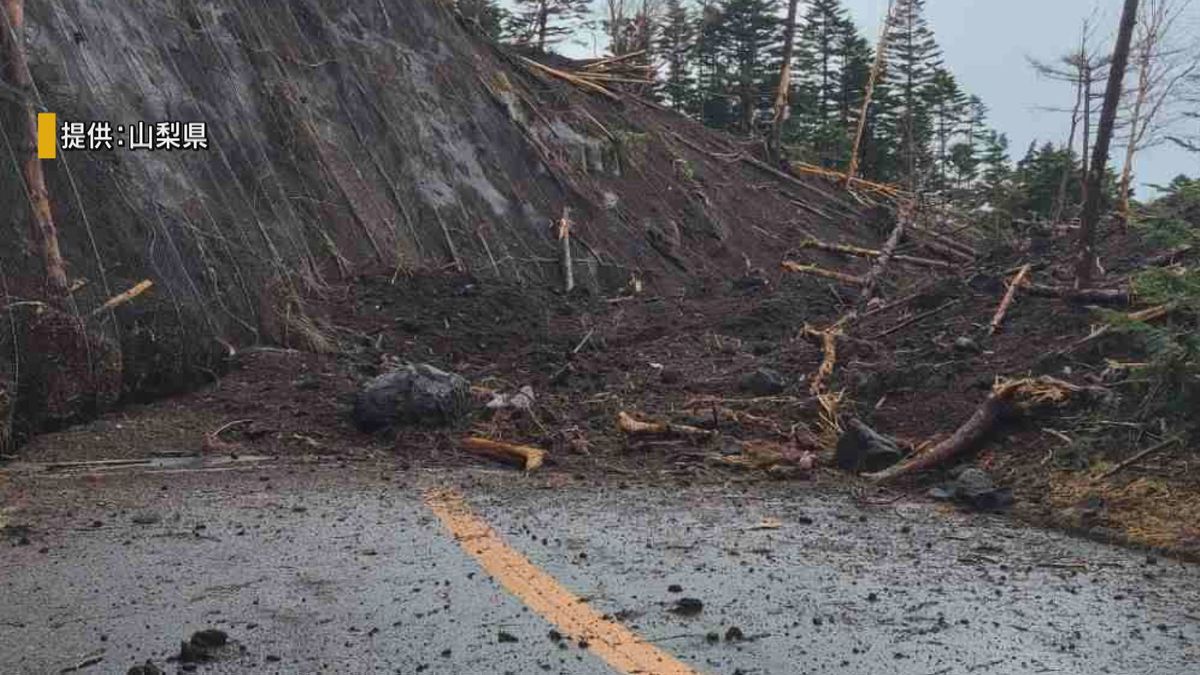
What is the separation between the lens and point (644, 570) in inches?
190

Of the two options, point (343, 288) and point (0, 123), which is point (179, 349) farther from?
point (343, 288)

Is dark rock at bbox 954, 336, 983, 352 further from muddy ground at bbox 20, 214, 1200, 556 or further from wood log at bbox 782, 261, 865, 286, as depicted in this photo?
wood log at bbox 782, 261, 865, 286

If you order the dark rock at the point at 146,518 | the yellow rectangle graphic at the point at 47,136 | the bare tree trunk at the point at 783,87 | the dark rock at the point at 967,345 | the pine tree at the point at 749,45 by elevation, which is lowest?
the dark rock at the point at 146,518

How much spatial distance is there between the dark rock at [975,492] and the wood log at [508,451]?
3.22 meters

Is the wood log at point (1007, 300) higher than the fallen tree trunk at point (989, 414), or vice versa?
the wood log at point (1007, 300)

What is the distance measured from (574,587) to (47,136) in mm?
9180

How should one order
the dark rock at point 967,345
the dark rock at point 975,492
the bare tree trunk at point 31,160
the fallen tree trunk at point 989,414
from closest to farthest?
the dark rock at point 975,492, the fallen tree trunk at point 989,414, the bare tree trunk at point 31,160, the dark rock at point 967,345

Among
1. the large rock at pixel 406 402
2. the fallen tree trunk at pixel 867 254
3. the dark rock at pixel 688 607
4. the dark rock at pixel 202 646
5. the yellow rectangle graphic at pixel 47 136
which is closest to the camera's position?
the dark rock at pixel 202 646

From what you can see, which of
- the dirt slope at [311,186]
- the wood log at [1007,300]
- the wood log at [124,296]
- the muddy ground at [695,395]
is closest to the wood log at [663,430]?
the muddy ground at [695,395]

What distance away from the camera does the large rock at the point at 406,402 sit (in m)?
9.36

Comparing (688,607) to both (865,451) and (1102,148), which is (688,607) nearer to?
(865,451)

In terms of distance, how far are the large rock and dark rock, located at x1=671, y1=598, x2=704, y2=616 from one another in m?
5.59

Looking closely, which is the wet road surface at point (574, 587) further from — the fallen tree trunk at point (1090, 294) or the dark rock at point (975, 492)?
the fallen tree trunk at point (1090, 294)

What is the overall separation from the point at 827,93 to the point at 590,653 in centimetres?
Answer: 4622
